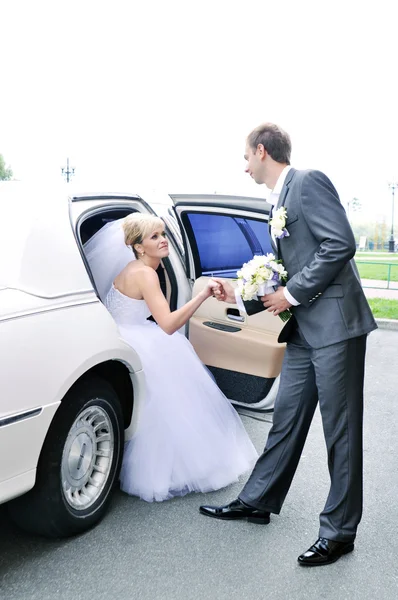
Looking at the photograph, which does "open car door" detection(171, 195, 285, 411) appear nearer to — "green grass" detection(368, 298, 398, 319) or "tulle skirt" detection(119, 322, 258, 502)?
"tulle skirt" detection(119, 322, 258, 502)

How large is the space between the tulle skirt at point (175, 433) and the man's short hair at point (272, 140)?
1.34 m

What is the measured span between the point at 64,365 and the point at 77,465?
0.63 metres

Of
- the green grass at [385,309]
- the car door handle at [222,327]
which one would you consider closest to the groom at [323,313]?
the car door handle at [222,327]

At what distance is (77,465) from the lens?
329cm

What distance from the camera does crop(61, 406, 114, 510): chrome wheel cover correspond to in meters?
3.21

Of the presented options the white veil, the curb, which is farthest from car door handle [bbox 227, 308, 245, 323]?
the curb

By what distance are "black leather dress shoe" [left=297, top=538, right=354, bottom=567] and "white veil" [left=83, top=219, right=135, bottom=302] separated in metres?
1.97

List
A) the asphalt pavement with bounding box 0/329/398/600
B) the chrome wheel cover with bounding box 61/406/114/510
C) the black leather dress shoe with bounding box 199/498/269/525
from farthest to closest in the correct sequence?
the black leather dress shoe with bounding box 199/498/269/525
the chrome wheel cover with bounding box 61/406/114/510
the asphalt pavement with bounding box 0/329/398/600

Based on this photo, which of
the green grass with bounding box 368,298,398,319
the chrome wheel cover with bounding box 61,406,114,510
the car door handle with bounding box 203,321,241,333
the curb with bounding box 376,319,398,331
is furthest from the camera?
the green grass with bounding box 368,298,398,319

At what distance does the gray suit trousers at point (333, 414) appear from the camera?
308cm

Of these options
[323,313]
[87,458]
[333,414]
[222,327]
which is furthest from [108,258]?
[333,414]

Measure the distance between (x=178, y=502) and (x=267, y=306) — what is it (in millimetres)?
1312

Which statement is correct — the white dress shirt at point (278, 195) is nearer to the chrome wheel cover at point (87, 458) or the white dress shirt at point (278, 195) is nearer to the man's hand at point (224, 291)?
the man's hand at point (224, 291)

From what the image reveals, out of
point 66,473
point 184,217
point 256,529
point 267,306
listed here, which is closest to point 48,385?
point 66,473
